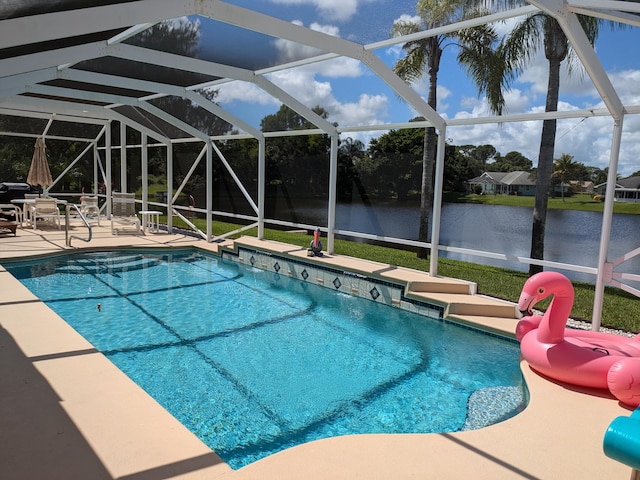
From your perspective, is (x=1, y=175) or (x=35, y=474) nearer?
(x=35, y=474)

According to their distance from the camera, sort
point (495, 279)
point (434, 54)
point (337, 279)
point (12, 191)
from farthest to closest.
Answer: point (12, 191), point (434, 54), point (337, 279), point (495, 279)

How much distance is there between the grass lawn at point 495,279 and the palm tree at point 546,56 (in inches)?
20.7

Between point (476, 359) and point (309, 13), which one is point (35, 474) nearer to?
point (476, 359)

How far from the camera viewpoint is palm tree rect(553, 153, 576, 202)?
21.0 ft

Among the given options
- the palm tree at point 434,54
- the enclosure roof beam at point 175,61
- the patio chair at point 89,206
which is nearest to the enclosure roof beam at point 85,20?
the enclosure roof beam at point 175,61

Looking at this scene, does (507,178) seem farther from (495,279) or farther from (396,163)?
(396,163)

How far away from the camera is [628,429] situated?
1.94 meters

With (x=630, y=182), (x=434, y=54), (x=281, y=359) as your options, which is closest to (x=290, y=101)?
(x=434, y=54)

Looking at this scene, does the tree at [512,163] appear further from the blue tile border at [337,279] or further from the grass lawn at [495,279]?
the blue tile border at [337,279]

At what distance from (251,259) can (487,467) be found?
8.07 meters

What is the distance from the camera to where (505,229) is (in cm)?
709

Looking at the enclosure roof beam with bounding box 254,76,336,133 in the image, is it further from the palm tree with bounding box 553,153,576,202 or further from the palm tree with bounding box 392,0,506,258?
the palm tree with bounding box 553,153,576,202

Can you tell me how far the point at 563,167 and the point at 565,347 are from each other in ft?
10.5

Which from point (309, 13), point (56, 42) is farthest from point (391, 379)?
point (56, 42)
